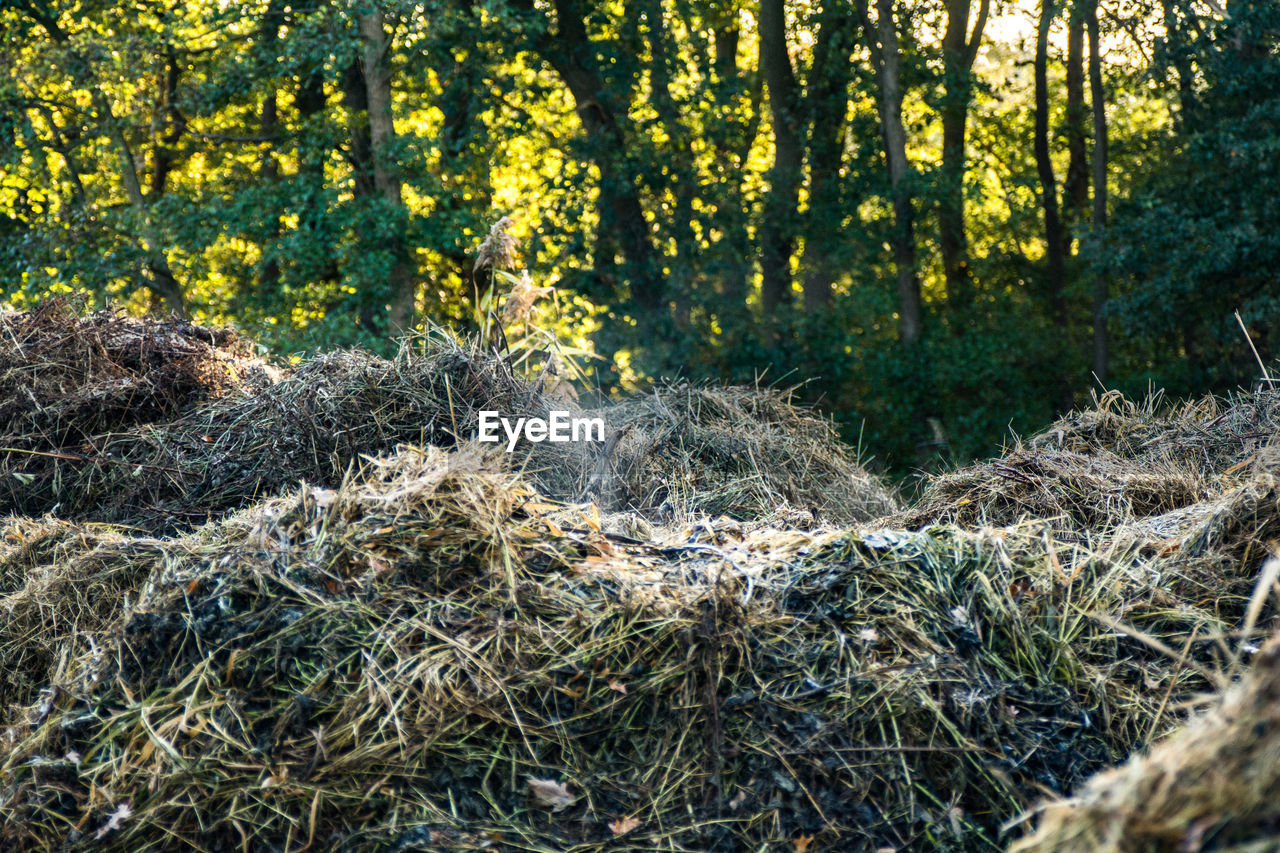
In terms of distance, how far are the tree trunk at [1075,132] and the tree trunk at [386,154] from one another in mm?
8369

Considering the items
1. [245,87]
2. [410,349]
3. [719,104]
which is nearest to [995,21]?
[719,104]

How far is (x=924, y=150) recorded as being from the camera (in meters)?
17.1

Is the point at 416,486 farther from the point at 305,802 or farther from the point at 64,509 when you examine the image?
the point at 64,509

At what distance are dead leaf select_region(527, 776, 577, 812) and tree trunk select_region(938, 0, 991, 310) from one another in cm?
1041

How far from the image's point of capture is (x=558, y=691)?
2.80 m

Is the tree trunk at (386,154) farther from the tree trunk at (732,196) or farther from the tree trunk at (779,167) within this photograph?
the tree trunk at (779,167)

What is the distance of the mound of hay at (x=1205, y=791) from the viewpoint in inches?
52.7

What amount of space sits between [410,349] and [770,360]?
6890 mm

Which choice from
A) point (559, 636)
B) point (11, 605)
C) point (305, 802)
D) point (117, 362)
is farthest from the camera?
point (117, 362)

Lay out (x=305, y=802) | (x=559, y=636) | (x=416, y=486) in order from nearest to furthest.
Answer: (x=305, y=802), (x=559, y=636), (x=416, y=486)

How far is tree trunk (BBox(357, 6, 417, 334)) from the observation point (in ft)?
36.1

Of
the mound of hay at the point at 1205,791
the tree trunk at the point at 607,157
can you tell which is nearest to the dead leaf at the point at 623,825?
the mound of hay at the point at 1205,791

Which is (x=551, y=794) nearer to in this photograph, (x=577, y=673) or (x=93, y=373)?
(x=577, y=673)

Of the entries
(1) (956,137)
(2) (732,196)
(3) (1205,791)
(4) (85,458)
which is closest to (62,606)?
(4) (85,458)
